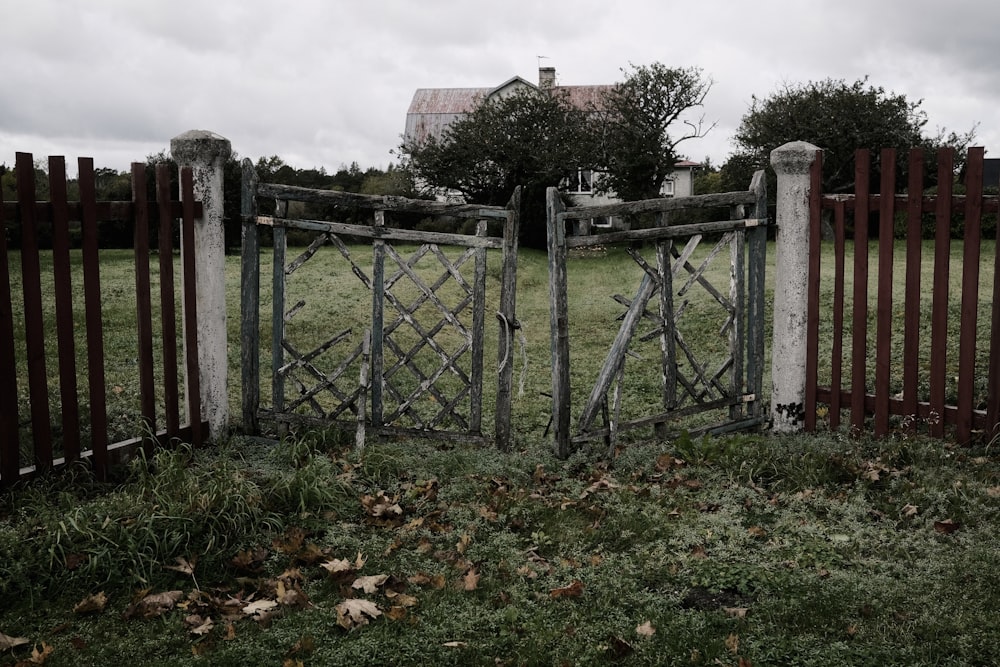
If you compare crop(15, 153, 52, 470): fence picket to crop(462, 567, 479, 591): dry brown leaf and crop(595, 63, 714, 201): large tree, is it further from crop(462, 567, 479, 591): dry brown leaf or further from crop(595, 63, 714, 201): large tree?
crop(595, 63, 714, 201): large tree

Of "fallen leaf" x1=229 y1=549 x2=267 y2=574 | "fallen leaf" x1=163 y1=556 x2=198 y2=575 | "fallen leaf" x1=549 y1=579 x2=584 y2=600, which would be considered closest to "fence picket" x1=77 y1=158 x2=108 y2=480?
"fallen leaf" x1=163 y1=556 x2=198 y2=575

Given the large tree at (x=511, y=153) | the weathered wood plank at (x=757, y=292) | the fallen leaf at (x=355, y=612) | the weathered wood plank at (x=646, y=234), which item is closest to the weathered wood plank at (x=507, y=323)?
the weathered wood plank at (x=646, y=234)

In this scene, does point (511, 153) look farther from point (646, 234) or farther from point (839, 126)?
point (646, 234)

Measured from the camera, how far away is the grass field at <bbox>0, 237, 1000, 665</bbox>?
13.4ft

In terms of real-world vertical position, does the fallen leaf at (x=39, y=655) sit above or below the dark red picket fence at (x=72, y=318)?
below

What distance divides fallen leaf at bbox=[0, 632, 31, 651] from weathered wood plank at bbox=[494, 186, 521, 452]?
3.78 m

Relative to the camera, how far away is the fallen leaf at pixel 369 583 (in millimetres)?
4633

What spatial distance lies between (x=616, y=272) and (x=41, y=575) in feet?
58.8

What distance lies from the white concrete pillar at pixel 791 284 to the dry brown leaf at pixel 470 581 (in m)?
3.84

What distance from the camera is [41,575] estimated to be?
15.4 feet

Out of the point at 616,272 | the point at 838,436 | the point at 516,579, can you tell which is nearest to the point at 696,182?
the point at 616,272

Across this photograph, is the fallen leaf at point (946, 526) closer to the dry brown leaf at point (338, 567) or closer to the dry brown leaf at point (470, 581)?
the dry brown leaf at point (470, 581)

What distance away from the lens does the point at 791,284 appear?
24.6ft

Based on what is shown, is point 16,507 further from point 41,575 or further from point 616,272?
point 616,272
